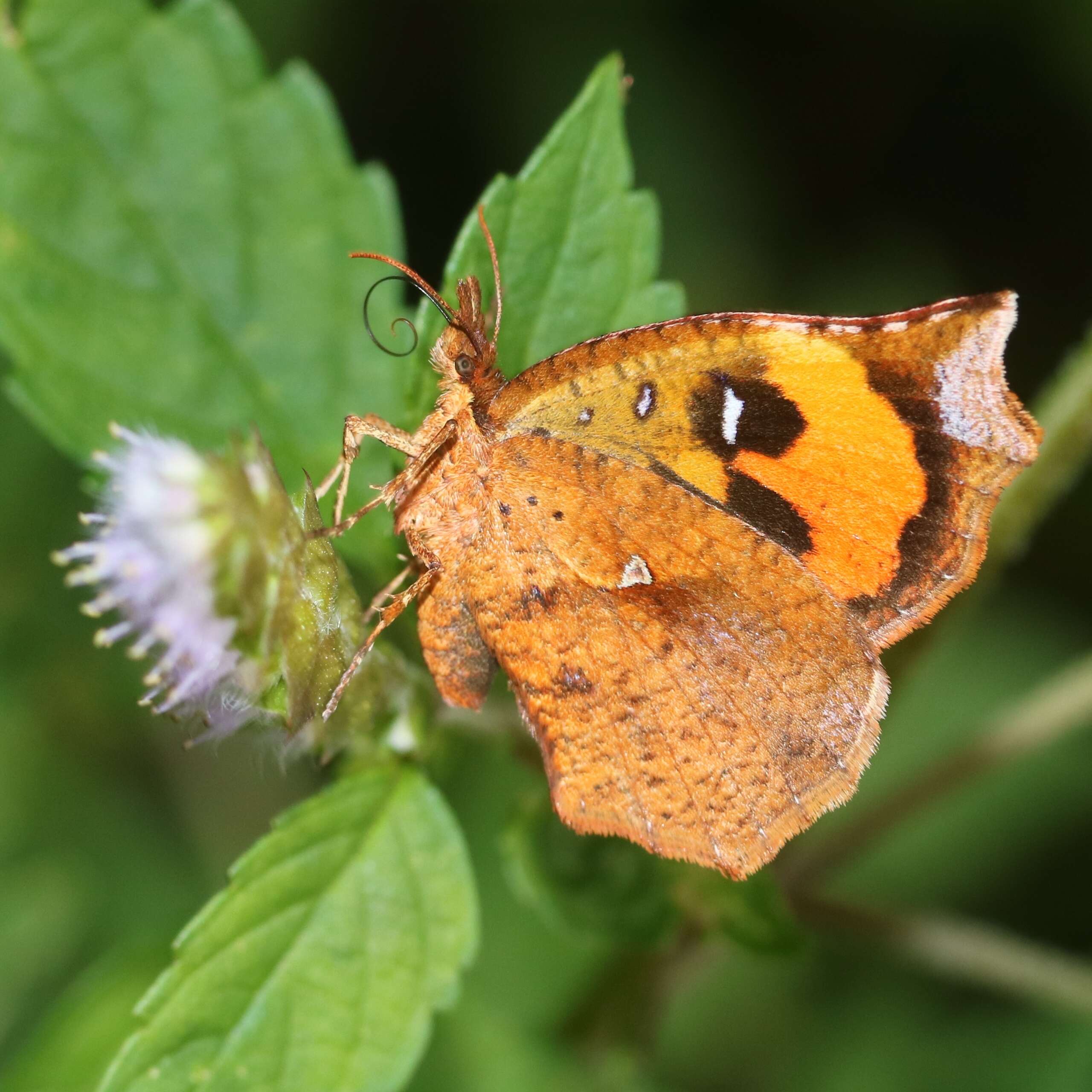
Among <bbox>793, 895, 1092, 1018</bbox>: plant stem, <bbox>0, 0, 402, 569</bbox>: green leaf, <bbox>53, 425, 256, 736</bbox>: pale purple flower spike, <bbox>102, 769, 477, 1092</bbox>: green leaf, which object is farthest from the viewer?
<bbox>793, 895, 1092, 1018</bbox>: plant stem


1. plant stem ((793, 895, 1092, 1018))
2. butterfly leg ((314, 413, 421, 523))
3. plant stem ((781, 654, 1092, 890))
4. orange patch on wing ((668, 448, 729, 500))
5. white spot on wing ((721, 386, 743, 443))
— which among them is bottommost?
plant stem ((793, 895, 1092, 1018))

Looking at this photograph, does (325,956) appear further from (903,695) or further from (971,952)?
(903,695)

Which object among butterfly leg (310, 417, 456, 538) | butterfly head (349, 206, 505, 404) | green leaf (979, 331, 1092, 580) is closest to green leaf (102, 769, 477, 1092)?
butterfly leg (310, 417, 456, 538)

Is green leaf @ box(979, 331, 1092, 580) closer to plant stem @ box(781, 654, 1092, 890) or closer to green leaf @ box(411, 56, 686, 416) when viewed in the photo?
plant stem @ box(781, 654, 1092, 890)

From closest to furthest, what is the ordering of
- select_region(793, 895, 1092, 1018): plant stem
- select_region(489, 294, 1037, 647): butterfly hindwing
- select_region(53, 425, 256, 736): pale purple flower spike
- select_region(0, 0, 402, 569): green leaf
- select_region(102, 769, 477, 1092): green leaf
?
select_region(53, 425, 256, 736): pale purple flower spike < select_region(102, 769, 477, 1092): green leaf < select_region(489, 294, 1037, 647): butterfly hindwing < select_region(0, 0, 402, 569): green leaf < select_region(793, 895, 1092, 1018): plant stem

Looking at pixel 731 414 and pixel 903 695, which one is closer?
pixel 731 414

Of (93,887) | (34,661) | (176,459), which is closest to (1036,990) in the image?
(176,459)

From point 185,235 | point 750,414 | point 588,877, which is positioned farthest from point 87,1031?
point 750,414

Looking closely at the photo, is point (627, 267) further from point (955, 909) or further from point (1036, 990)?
point (955, 909)
